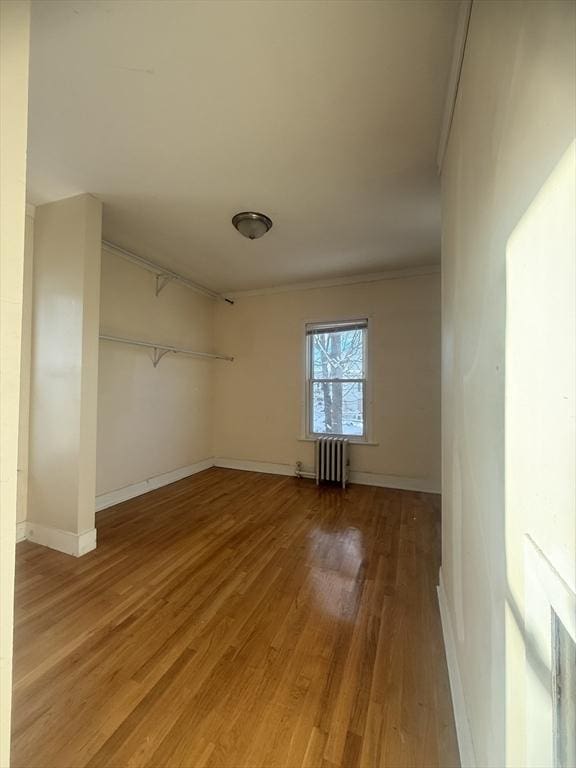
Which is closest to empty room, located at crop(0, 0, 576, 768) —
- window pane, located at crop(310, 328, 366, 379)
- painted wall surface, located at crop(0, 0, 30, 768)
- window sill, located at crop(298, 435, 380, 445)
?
painted wall surface, located at crop(0, 0, 30, 768)

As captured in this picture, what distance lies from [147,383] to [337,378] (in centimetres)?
229

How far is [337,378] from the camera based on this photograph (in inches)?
157

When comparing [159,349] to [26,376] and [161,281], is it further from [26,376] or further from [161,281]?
[26,376]

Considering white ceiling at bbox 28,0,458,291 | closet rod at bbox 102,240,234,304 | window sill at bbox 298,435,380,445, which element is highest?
white ceiling at bbox 28,0,458,291

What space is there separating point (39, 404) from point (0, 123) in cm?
232

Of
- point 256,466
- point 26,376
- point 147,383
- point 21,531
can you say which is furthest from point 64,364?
point 256,466

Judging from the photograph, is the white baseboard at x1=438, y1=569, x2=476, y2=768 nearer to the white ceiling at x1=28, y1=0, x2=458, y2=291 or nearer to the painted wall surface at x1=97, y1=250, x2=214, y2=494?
the white ceiling at x1=28, y1=0, x2=458, y2=291

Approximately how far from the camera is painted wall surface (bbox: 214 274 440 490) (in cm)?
354

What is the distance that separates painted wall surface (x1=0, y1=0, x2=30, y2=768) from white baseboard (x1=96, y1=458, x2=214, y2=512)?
2687mm

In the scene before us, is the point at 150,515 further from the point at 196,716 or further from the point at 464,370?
the point at 464,370

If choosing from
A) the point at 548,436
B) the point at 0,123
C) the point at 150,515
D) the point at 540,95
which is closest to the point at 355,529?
the point at 150,515

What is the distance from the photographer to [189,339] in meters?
4.10

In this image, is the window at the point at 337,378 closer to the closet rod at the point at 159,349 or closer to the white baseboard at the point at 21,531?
the closet rod at the point at 159,349

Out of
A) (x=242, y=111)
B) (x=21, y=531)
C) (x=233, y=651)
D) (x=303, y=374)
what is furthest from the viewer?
(x=303, y=374)
